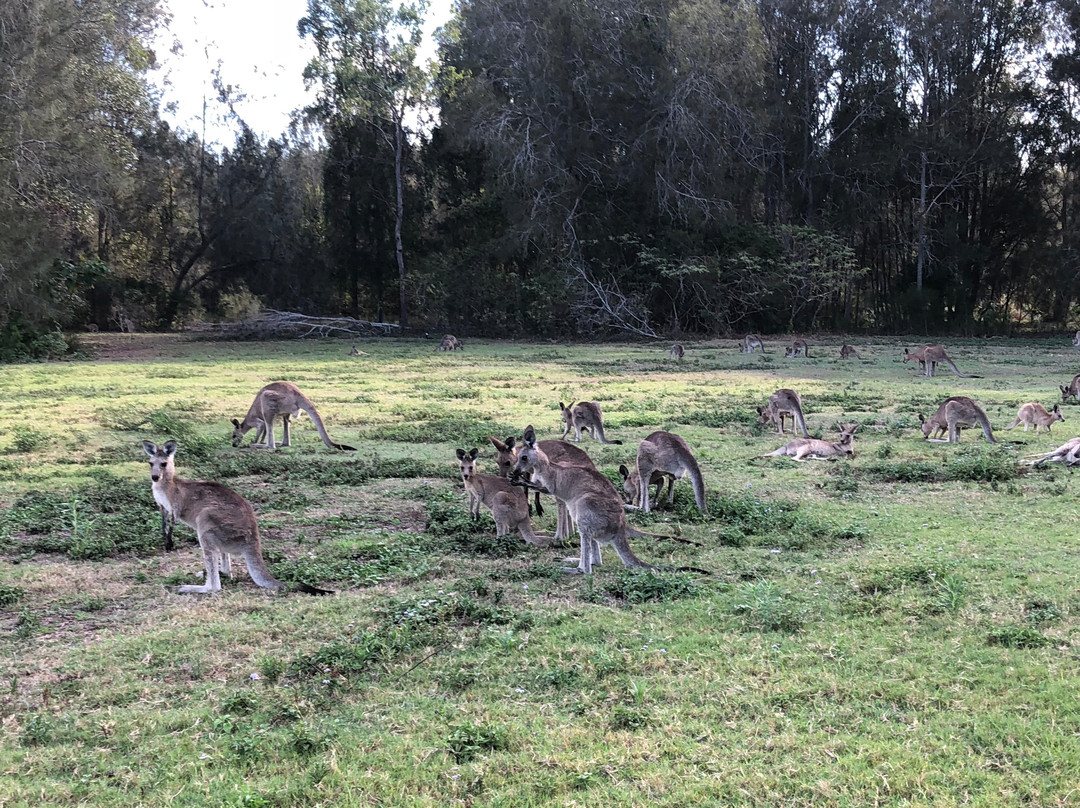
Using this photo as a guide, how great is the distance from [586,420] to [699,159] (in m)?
22.0

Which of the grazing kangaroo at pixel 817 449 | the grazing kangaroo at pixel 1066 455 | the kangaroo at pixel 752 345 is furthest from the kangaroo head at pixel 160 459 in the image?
the kangaroo at pixel 752 345

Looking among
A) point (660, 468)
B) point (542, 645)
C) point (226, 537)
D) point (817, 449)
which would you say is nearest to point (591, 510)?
point (542, 645)

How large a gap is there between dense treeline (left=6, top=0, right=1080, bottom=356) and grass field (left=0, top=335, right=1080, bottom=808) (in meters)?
22.5

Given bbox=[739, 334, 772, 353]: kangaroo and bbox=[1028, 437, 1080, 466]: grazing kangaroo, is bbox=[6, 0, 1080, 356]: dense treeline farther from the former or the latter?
bbox=[1028, 437, 1080, 466]: grazing kangaroo

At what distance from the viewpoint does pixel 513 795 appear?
134 inches

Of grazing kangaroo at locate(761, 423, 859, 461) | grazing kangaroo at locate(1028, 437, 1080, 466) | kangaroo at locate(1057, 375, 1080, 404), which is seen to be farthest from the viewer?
kangaroo at locate(1057, 375, 1080, 404)

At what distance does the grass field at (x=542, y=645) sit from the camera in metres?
3.51

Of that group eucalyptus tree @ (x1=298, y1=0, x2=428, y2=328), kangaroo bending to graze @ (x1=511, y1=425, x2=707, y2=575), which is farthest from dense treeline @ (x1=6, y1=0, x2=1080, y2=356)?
kangaroo bending to graze @ (x1=511, y1=425, x2=707, y2=575)

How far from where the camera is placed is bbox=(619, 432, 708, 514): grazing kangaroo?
7.67 m

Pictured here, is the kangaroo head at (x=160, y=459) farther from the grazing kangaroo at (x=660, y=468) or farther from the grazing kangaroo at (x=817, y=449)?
the grazing kangaroo at (x=817, y=449)

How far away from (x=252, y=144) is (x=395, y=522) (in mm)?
36266

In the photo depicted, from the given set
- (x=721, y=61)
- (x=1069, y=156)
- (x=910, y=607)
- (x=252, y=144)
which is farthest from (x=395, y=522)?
(x=252, y=144)

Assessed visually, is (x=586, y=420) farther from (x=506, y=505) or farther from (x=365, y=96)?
(x=365, y=96)

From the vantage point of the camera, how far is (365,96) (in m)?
34.3
